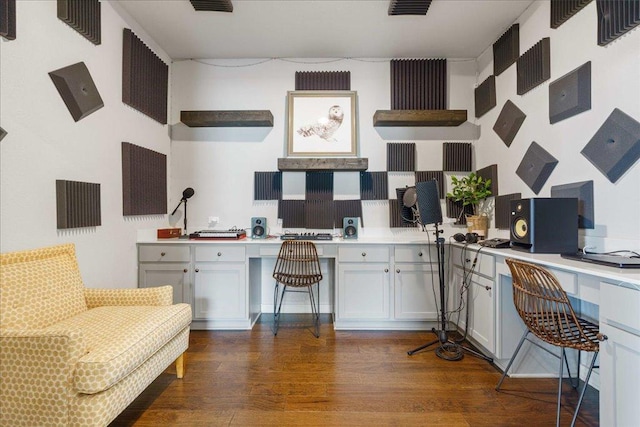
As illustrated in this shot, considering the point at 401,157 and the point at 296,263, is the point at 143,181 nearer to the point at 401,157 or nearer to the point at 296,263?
the point at 296,263

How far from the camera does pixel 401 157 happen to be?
3.59 metres

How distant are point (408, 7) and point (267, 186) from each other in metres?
2.39

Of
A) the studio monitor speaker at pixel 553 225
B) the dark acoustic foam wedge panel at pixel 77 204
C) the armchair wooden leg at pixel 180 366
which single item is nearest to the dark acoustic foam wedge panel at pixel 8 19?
the dark acoustic foam wedge panel at pixel 77 204

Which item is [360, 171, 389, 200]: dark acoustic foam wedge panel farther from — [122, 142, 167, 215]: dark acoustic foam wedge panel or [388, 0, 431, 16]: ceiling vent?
[122, 142, 167, 215]: dark acoustic foam wedge panel

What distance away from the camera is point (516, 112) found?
284 cm

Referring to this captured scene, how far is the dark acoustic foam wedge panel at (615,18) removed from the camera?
68.8 inches

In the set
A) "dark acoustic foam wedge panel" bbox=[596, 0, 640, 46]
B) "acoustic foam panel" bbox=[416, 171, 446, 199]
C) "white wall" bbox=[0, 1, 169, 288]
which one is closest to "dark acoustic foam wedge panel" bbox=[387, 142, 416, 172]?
"acoustic foam panel" bbox=[416, 171, 446, 199]

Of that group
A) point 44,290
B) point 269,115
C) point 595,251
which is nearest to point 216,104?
point 269,115

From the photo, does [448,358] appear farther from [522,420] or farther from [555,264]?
[555,264]

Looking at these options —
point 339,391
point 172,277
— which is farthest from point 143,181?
point 339,391

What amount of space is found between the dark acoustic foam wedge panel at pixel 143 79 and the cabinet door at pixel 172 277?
66.9 inches

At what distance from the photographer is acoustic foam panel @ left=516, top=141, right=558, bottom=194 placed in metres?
2.43

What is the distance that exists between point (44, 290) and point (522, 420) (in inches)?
121

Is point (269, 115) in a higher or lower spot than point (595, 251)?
higher
